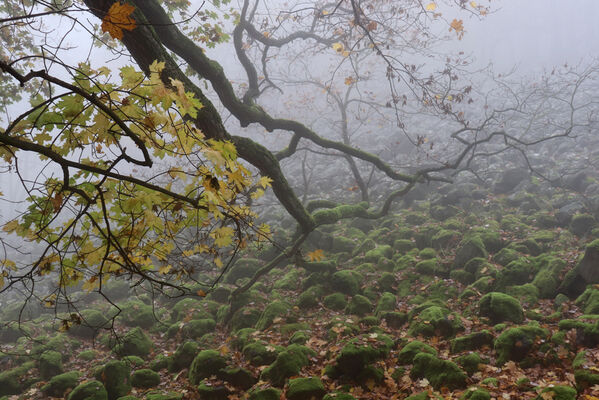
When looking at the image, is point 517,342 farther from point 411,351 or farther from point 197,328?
Answer: point 197,328

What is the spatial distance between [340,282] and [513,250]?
408 centimetres

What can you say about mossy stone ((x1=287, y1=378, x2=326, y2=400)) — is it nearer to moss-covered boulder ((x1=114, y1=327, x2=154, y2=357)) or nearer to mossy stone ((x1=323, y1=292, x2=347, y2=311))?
mossy stone ((x1=323, y1=292, x2=347, y2=311))

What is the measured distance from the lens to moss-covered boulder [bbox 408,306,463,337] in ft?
17.8

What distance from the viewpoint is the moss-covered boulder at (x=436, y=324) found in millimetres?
5438

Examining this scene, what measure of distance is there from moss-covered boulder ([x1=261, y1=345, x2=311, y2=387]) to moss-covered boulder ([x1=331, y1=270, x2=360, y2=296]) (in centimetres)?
261

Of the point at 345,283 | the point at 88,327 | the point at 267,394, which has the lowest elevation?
the point at 267,394

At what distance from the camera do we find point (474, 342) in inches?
194

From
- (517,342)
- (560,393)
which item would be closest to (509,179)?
(517,342)

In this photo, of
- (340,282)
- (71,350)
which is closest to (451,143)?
(340,282)

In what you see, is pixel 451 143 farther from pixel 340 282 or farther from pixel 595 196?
pixel 340 282

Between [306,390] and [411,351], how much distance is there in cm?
167

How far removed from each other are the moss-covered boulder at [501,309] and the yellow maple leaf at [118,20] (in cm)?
625

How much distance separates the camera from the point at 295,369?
475 cm

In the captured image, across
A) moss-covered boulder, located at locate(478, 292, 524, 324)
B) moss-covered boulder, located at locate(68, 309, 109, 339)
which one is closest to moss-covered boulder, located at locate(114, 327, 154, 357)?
moss-covered boulder, located at locate(68, 309, 109, 339)
